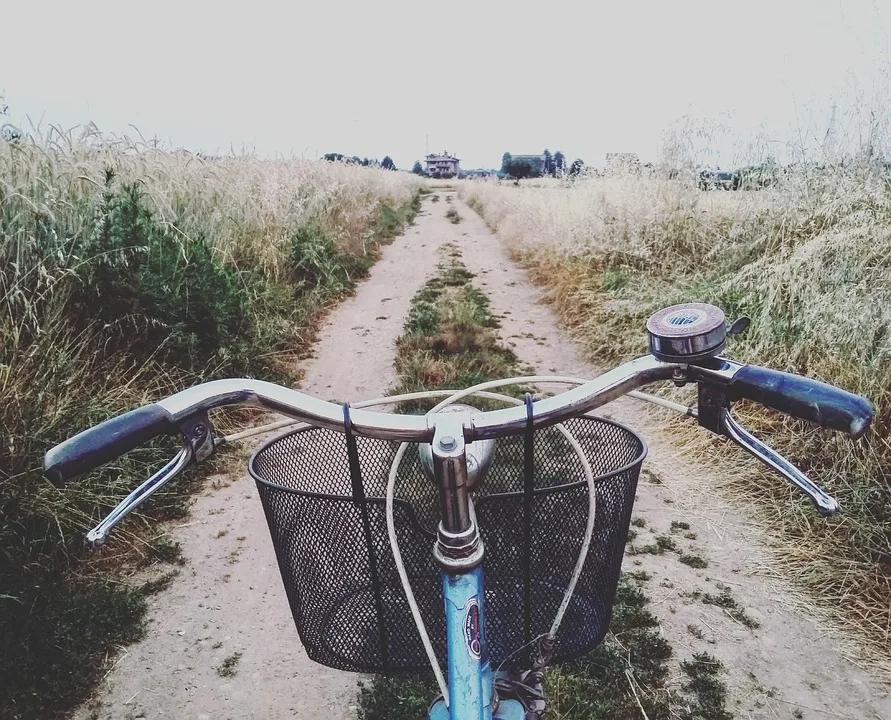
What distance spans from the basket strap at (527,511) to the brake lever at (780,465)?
0.92ft

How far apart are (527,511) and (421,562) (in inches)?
10.8

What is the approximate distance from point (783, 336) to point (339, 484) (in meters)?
3.02

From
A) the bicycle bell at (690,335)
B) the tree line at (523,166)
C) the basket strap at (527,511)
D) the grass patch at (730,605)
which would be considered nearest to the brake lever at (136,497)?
the basket strap at (527,511)

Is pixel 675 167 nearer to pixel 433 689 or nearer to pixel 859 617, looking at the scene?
pixel 859 617

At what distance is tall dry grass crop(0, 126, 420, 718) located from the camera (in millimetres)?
2223

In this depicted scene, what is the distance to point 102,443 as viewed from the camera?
83 cm

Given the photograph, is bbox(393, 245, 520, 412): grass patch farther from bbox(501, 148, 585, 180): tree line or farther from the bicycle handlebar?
bbox(501, 148, 585, 180): tree line

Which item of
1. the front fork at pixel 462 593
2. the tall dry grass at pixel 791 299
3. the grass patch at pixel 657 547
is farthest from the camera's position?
the grass patch at pixel 657 547

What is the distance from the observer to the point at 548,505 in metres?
1.16

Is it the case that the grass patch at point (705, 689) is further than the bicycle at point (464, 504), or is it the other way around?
the grass patch at point (705, 689)

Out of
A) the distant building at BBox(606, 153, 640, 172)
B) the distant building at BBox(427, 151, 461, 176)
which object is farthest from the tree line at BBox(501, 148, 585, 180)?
the distant building at BBox(427, 151, 461, 176)

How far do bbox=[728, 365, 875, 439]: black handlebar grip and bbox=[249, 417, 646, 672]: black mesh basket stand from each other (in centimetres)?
35

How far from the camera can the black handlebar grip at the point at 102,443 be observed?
2.67 feet

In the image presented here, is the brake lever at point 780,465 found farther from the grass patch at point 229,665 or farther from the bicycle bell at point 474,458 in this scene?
the grass patch at point 229,665
